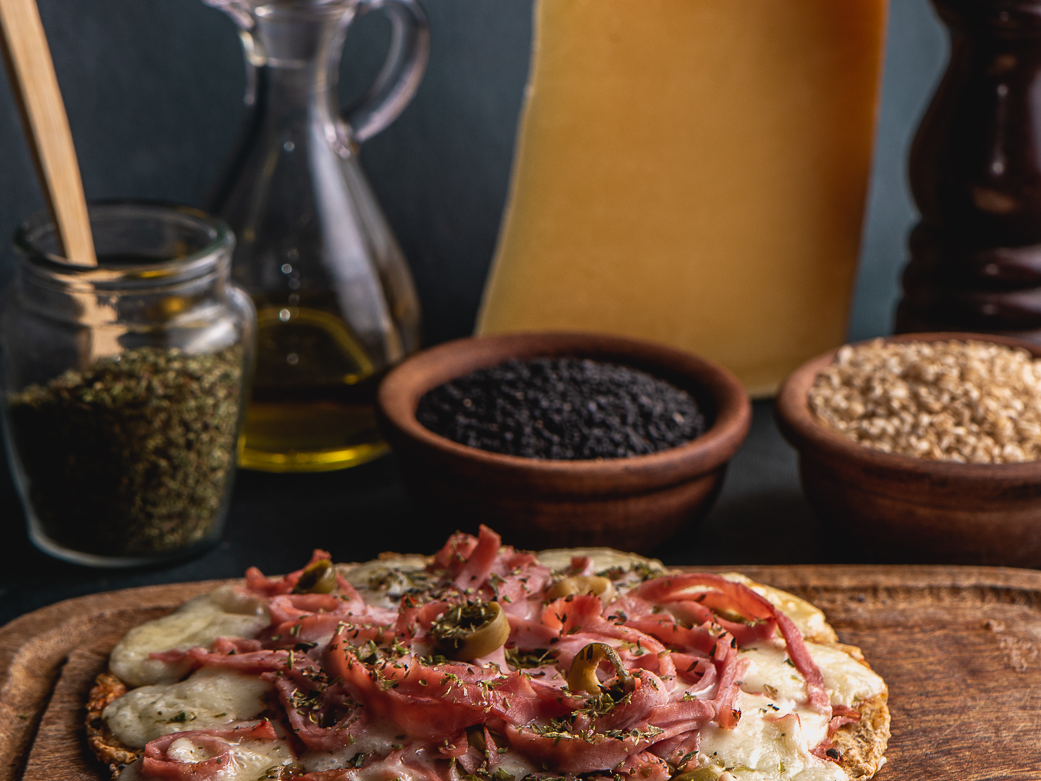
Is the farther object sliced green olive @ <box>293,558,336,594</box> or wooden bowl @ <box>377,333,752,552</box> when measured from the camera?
wooden bowl @ <box>377,333,752,552</box>

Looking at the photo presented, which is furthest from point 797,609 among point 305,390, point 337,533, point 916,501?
point 305,390

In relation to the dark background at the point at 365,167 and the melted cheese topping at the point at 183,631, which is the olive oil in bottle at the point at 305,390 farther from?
the melted cheese topping at the point at 183,631

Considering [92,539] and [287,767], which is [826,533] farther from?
[92,539]

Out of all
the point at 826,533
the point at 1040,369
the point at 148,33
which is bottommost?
the point at 826,533

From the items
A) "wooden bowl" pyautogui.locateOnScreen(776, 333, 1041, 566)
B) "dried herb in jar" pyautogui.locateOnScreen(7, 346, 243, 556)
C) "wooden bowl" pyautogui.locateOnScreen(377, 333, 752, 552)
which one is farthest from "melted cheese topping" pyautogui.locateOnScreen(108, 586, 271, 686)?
"wooden bowl" pyautogui.locateOnScreen(776, 333, 1041, 566)

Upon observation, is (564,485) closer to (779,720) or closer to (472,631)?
(472,631)

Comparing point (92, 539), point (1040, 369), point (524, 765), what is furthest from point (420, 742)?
point (1040, 369)

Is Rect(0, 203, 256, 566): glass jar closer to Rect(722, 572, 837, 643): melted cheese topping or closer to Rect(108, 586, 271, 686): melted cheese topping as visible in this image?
Rect(108, 586, 271, 686): melted cheese topping

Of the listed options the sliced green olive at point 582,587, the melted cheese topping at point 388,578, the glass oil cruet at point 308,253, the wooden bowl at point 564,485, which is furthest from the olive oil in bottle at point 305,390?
the sliced green olive at point 582,587
